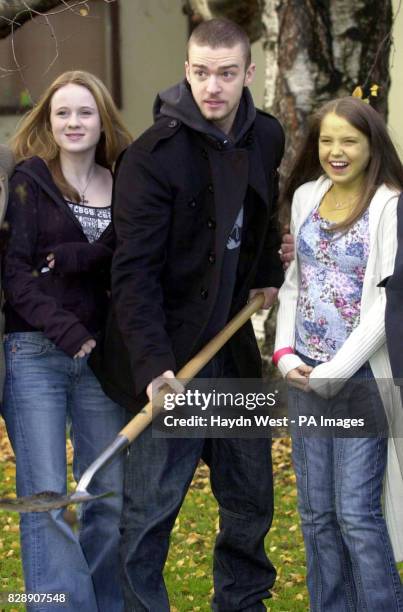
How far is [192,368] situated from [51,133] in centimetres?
103

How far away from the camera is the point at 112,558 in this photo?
14.0ft

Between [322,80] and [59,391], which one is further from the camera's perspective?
[322,80]

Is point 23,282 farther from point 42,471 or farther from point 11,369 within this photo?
point 42,471

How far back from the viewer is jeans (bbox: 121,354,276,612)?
13.4 feet

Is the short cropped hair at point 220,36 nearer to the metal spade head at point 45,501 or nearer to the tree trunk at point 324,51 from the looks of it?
the metal spade head at point 45,501

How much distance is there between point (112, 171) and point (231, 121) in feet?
1.76

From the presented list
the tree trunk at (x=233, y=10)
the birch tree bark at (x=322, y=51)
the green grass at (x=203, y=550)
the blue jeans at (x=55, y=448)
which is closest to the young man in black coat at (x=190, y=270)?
the blue jeans at (x=55, y=448)

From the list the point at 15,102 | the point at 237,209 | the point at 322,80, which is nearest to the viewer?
the point at 237,209

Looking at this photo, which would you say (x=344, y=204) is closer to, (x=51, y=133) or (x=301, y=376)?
(x=301, y=376)

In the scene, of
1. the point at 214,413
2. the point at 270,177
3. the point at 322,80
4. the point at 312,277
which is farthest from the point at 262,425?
the point at 322,80

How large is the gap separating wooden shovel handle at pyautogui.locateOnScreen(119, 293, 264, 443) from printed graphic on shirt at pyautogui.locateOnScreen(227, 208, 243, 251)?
272 millimetres

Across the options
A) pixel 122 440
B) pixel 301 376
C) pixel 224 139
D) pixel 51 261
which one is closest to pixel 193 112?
pixel 224 139

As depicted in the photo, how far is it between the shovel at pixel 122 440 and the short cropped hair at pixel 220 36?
938 mm

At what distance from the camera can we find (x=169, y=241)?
158 inches
